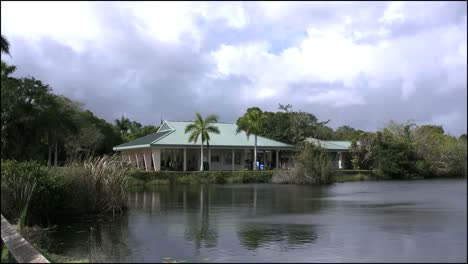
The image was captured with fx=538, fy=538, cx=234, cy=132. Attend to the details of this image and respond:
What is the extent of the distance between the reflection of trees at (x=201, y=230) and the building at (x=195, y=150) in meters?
34.0

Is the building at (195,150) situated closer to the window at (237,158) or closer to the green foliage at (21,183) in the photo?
the window at (237,158)

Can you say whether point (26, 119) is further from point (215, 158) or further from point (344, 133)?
point (344, 133)

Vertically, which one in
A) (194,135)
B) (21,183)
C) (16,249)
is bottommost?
(16,249)

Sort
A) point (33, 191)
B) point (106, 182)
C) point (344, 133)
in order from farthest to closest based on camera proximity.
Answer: point (344, 133)
point (106, 182)
point (33, 191)

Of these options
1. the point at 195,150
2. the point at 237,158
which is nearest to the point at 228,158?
the point at 237,158

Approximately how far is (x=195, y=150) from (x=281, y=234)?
45706 millimetres

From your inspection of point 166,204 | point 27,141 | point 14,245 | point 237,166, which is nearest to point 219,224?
point 166,204

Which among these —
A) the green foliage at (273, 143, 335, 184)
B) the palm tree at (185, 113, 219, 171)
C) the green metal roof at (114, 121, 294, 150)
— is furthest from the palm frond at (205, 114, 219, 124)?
the green foliage at (273, 143, 335, 184)

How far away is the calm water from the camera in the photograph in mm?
12391

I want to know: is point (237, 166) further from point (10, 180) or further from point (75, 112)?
point (10, 180)

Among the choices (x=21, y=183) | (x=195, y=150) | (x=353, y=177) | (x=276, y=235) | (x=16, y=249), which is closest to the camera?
(x=16, y=249)

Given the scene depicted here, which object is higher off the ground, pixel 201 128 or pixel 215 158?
pixel 201 128

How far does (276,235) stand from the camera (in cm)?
1638

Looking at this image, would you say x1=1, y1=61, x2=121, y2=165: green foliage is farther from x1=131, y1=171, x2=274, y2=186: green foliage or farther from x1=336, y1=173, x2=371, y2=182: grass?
x1=336, y1=173, x2=371, y2=182: grass
